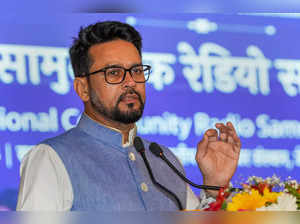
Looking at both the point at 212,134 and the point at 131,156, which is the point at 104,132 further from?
the point at 212,134

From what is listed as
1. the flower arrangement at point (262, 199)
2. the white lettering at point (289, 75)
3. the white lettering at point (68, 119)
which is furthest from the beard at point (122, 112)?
the white lettering at point (289, 75)

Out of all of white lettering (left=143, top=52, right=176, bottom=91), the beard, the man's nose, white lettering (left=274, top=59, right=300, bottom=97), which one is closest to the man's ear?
the beard

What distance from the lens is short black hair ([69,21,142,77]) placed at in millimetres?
2150

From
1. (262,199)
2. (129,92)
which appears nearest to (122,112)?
(129,92)

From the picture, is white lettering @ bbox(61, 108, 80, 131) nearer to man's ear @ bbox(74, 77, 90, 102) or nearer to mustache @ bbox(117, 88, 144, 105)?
man's ear @ bbox(74, 77, 90, 102)

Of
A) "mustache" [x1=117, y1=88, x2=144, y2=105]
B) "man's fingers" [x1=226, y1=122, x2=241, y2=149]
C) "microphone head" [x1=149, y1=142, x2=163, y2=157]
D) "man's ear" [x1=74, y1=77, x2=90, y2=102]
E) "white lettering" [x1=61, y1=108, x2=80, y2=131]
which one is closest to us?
"microphone head" [x1=149, y1=142, x2=163, y2=157]

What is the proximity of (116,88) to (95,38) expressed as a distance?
10.8 inches

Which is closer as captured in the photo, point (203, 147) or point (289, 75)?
point (203, 147)

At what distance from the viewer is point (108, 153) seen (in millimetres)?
2000

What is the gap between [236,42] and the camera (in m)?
3.28

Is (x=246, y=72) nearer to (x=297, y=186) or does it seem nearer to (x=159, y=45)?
(x=159, y=45)

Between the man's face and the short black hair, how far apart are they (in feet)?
0.09

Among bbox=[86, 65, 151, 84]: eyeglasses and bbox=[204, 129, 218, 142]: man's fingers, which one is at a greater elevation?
bbox=[86, 65, 151, 84]: eyeglasses

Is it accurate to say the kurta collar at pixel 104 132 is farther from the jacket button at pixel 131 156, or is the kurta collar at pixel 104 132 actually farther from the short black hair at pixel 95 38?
the short black hair at pixel 95 38
